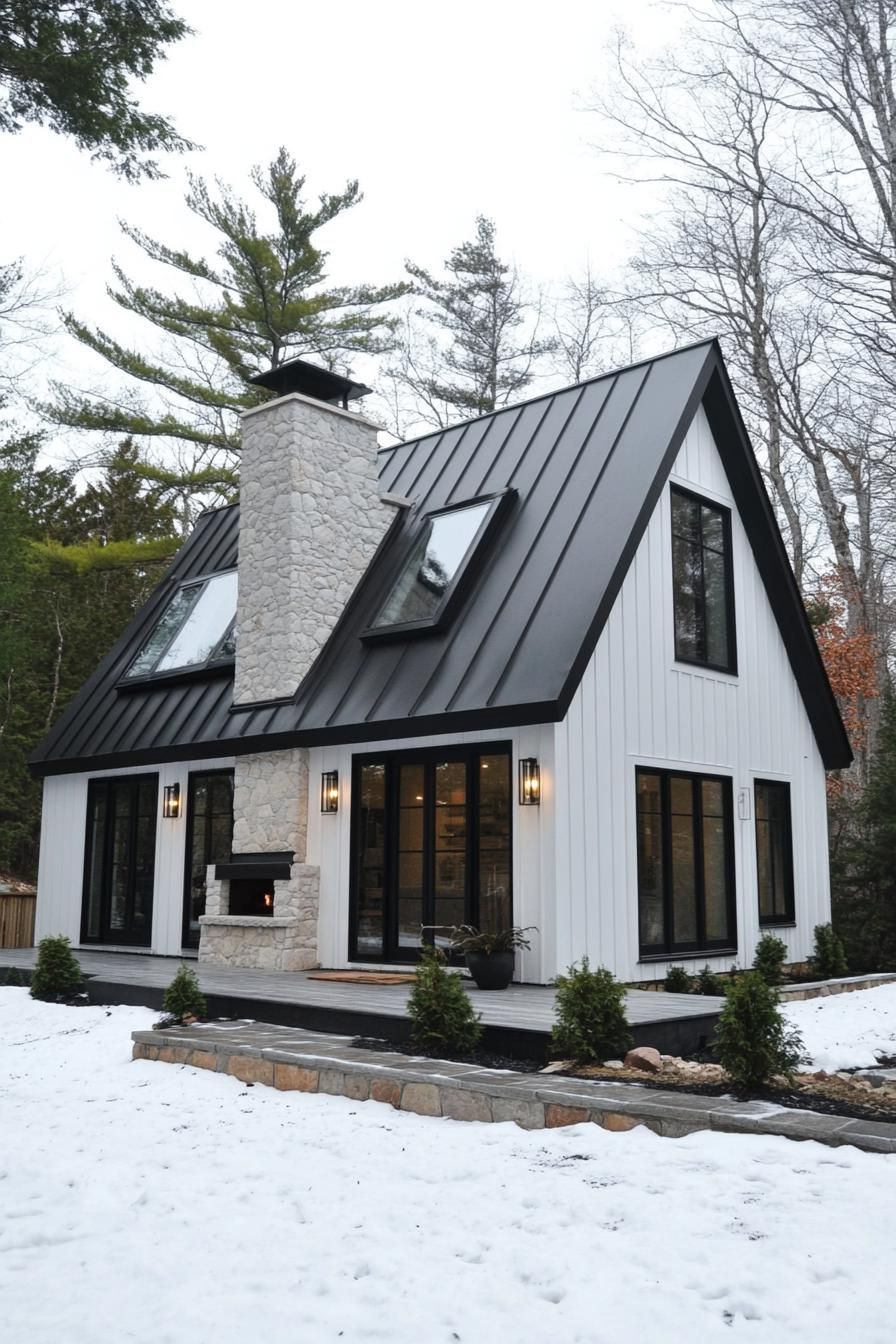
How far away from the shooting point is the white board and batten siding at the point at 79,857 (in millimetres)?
11797

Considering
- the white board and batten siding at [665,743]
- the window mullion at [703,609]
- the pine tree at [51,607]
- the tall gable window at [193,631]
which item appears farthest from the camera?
the pine tree at [51,607]

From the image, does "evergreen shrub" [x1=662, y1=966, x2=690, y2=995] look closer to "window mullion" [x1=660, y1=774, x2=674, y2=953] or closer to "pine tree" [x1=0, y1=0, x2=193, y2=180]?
"window mullion" [x1=660, y1=774, x2=674, y2=953]

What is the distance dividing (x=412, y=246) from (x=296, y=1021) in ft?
68.2

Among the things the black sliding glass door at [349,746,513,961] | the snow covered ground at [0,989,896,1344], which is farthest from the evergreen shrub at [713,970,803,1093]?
the black sliding glass door at [349,746,513,961]

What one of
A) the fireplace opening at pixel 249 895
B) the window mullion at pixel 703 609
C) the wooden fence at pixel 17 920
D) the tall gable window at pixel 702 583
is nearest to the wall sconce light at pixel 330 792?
the fireplace opening at pixel 249 895

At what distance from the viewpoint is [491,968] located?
8.23 meters

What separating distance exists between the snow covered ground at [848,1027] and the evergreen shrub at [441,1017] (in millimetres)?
1987

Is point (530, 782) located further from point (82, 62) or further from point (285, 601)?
point (82, 62)

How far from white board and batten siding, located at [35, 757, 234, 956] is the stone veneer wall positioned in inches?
30.6

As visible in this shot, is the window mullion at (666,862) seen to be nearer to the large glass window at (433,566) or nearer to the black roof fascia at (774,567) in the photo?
the large glass window at (433,566)

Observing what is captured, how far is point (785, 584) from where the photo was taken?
11.8m

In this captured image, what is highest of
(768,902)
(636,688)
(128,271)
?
(128,271)

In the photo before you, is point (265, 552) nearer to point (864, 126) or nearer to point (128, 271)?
point (864, 126)

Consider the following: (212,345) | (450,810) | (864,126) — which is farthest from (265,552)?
(212,345)
